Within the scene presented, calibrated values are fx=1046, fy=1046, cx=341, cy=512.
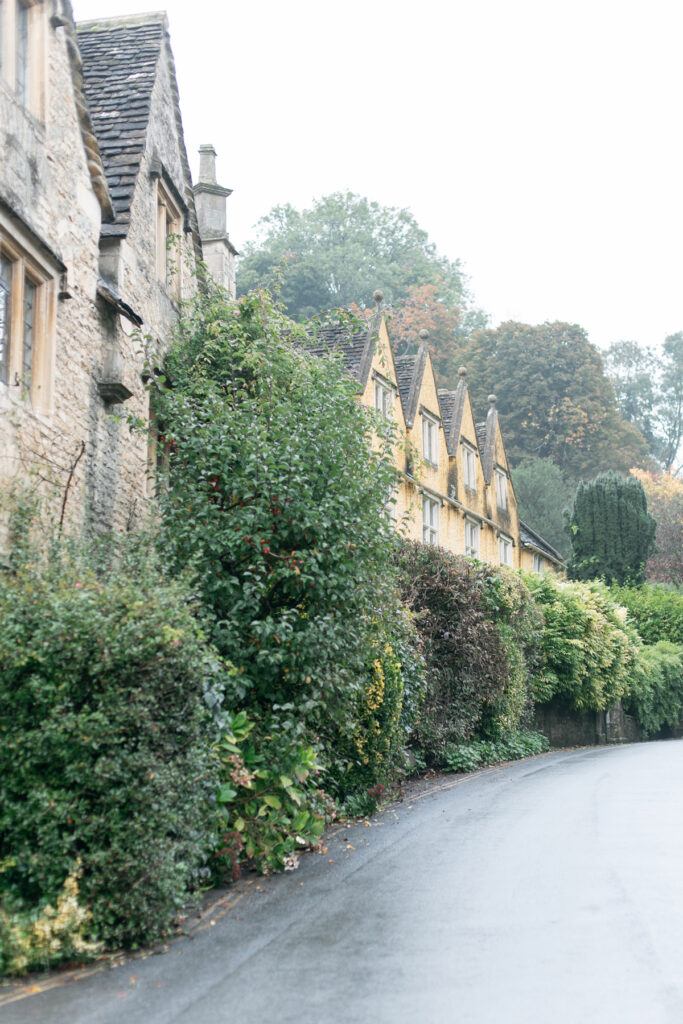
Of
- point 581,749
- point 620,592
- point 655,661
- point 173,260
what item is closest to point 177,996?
point 173,260

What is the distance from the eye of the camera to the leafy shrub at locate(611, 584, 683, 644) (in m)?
37.5

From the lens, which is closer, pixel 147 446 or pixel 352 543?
pixel 352 543

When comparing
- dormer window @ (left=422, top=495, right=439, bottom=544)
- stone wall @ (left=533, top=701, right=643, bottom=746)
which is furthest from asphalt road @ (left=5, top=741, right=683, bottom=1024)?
dormer window @ (left=422, top=495, right=439, bottom=544)

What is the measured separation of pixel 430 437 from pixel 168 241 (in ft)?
55.4

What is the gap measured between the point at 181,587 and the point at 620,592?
33.2m

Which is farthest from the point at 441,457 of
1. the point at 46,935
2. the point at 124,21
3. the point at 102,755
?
the point at 46,935

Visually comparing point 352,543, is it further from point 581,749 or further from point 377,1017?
point 581,749

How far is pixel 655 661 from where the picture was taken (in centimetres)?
3241

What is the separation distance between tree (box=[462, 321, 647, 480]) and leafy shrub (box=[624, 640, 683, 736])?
82.7 ft

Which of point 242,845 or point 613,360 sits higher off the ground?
point 613,360

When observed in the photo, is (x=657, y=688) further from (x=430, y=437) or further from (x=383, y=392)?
(x=383, y=392)

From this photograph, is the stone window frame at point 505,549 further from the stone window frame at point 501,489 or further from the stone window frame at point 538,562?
the stone window frame at point 538,562

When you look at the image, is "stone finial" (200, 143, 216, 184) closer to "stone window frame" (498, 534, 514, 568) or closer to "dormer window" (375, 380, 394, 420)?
"dormer window" (375, 380, 394, 420)

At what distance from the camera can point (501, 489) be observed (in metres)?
38.5
